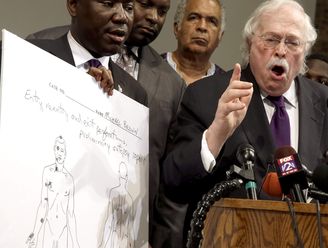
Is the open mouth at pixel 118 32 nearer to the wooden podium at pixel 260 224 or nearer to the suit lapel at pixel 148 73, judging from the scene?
the suit lapel at pixel 148 73

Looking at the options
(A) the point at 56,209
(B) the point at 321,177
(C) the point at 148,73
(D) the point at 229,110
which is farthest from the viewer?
(C) the point at 148,73

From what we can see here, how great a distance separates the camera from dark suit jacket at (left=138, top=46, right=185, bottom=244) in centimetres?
237

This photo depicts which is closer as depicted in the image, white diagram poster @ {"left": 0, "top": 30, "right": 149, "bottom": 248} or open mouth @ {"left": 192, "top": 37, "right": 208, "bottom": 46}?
white diagram poster @ {"left": 0, "top": 30, "right": 149, "bottom": 248}

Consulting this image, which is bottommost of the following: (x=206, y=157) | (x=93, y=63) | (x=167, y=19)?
(x=206, y=157)

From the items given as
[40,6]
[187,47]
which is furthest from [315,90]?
[40,6]

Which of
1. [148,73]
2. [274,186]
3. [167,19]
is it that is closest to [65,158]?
[274,186]

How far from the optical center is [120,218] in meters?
2.01

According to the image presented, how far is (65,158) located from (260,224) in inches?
20.4

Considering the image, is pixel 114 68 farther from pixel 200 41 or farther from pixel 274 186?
pixel 200 41

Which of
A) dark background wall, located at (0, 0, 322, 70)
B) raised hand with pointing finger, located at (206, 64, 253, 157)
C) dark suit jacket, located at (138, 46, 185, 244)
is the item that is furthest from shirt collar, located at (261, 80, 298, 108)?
dark background wall, located at (0, 0, 322, 70)

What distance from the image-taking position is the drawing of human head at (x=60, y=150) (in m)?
1.72

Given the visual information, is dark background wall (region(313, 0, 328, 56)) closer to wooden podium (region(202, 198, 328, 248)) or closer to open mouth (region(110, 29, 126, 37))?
open mouth (region(110, 29, 126, 37))

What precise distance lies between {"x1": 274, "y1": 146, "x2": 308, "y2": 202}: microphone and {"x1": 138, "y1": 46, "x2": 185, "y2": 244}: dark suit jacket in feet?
2.37

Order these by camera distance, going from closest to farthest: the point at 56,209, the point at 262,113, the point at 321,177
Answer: the point at 321,177, the point at 56,209, the point at 262,113
